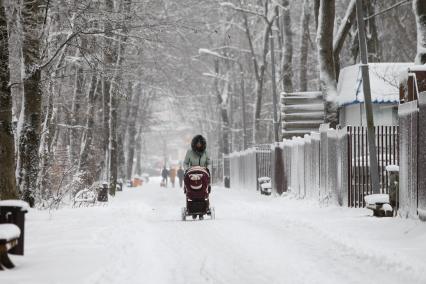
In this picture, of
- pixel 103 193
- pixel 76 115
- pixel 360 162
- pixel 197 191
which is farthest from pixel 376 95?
pixel 197 191

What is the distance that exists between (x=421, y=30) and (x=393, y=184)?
6.70m

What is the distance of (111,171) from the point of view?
1412 inches

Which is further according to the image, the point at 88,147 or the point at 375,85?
the point at 88,147

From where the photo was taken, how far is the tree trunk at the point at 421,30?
20.9 meters

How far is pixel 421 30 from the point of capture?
21281 mm

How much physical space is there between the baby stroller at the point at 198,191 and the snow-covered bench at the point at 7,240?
855 cm

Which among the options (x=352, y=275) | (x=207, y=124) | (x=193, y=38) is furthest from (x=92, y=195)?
(x=207, y=124)

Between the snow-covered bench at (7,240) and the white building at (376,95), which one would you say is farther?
the white building at (376,95)

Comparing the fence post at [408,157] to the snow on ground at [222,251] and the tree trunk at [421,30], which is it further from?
the tree trunk at [421,30]

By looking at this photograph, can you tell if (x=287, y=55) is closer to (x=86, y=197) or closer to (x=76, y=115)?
(x=76, y=115)

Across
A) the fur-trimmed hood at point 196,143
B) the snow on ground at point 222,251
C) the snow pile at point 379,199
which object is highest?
the fur-trimmed hood at point 196,143

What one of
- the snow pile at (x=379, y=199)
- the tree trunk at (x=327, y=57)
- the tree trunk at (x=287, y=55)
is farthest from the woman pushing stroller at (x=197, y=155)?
the tree trunk at (x=287, y=55)

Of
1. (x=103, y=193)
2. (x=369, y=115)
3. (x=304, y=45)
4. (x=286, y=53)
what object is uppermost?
(x=304, y=45)

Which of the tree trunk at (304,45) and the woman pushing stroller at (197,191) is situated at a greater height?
the tree trunk at (304,45)
